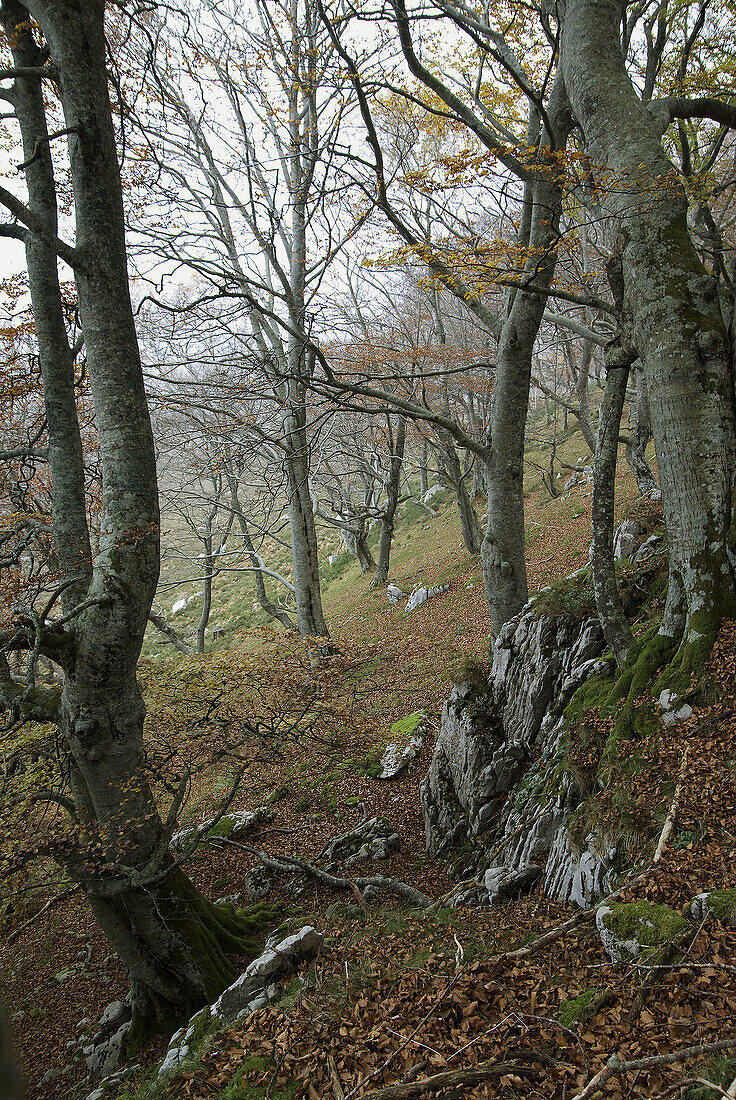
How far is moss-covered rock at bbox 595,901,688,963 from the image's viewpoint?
9.80 feet

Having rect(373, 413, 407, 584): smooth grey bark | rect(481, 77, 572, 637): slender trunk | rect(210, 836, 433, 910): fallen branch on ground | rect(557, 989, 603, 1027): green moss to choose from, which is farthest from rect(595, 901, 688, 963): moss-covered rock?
rect(373, 413, 407, 584): smooth grey bark

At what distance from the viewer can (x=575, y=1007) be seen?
2873 millimetres

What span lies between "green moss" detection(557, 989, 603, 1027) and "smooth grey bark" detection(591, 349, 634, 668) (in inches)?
109

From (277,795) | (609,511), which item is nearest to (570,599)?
(609,511)

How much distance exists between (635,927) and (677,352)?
3990 mm

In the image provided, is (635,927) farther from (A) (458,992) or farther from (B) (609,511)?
(B) (609,511)

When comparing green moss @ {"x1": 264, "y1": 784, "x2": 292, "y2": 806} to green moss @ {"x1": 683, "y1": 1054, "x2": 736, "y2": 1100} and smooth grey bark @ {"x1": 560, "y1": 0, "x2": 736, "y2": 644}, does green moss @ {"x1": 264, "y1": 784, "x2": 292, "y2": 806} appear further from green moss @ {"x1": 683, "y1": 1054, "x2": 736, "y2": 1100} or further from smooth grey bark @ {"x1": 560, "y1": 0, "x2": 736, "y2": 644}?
green moss @ {"x1": 683, "y1": 1054, "x2": 736, "y2": 1100}

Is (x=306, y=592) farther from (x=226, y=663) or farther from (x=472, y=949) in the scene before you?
(x=472, y=949)

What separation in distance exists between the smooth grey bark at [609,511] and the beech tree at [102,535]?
4.11m

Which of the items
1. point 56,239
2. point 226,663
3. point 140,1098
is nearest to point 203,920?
point 140,1098

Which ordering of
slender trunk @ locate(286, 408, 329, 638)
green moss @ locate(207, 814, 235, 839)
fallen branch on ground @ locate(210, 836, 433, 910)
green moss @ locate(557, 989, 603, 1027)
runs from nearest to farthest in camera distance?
1. green moss @ locate(557, 989, 603, 1027)
2. fallen branch on ground @ locate(210, 836, 433, 910)
3. green moss @ locate(207, 814, 235, 839)
4. slender trunk @ locate(286, 408, 329, 638)

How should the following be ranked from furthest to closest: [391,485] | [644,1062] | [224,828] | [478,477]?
[478,477] → [391,485] → [224,828] → [644,1062]

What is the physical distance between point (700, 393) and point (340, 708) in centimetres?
691

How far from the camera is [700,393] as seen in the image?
429cm
